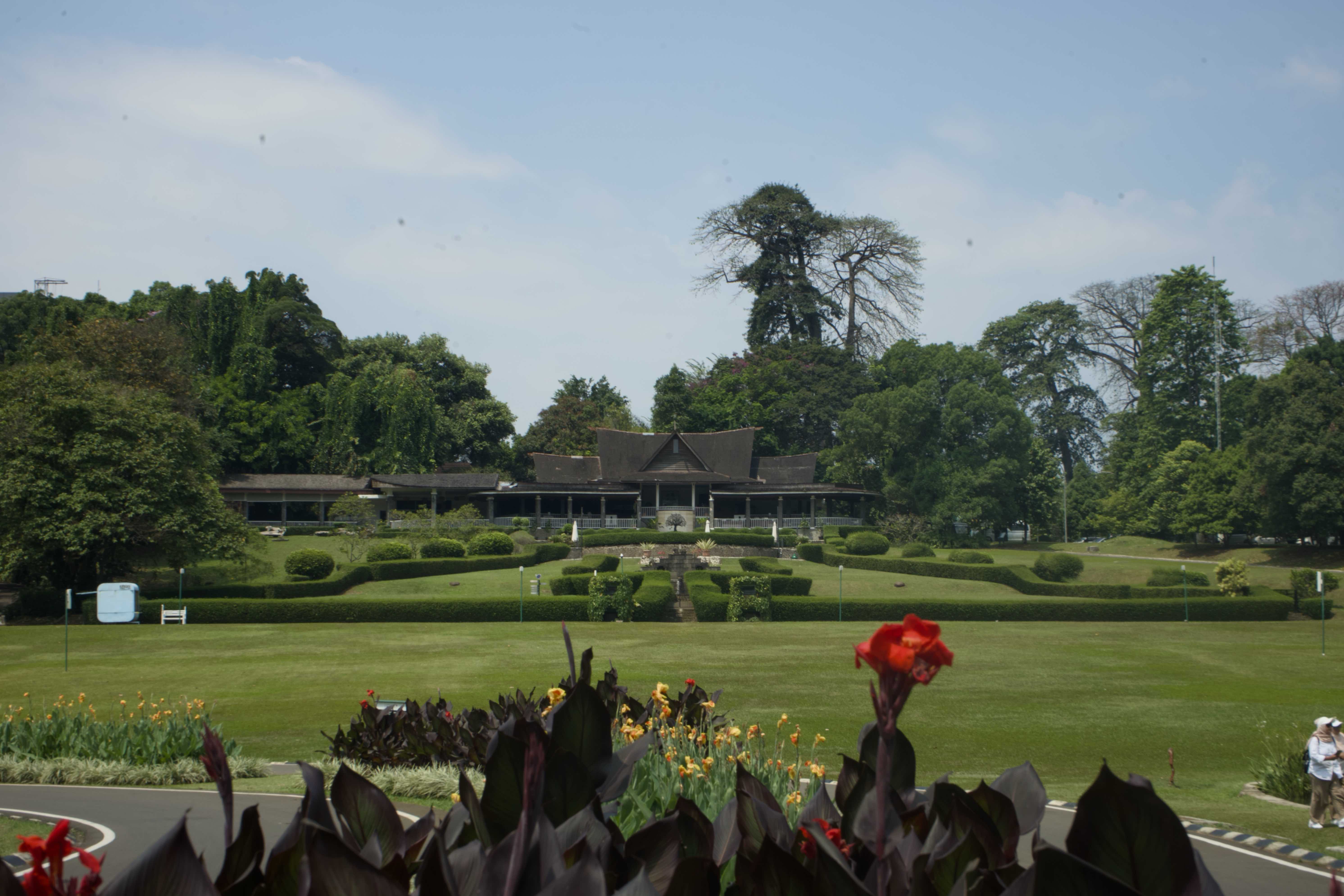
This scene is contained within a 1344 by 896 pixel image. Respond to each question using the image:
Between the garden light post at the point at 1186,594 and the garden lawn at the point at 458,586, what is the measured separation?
63.3ft

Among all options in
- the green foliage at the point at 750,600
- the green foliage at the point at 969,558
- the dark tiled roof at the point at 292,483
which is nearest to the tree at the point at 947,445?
the green foliage at the point at 969,558

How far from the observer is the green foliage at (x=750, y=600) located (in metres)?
31.0

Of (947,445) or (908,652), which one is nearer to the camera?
(908,652)

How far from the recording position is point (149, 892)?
58.4 inches

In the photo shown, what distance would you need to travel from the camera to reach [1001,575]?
1447 inches

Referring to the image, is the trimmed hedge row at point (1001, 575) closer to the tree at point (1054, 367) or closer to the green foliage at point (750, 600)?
the green foliage at point (750, 600)

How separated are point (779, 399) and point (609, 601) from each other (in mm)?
37334

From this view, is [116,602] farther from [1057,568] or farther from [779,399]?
[779,399]

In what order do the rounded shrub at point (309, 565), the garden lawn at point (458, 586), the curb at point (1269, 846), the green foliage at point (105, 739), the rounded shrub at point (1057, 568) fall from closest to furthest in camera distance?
the curb at point (1269, 846) < the green foliage at point (105, 739) < the garden lawn at point (458, 586) < the rounded shrub at point (309, 565) < the rounded shrub at point (1057, 568)

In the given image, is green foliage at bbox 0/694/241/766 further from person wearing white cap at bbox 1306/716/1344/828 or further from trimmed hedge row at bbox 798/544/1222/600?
trimmed hedge row at bbox 798/544/1222/600

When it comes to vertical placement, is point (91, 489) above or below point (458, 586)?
above

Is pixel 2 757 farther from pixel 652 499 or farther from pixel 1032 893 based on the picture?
pixel 652 499

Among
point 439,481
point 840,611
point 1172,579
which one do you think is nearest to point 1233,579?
point 1172,579

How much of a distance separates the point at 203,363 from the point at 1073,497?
5510 cm
